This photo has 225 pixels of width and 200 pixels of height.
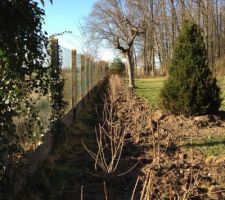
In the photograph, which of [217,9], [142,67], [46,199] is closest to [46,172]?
[46,199]

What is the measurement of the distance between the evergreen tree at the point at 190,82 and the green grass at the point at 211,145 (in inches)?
76.4

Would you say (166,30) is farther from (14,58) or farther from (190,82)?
(14,58)

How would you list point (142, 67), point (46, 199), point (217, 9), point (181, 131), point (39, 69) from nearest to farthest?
point (39, 69)
point (46, 199)
point (181, 131)
point (217, 9)
point (142, 67)

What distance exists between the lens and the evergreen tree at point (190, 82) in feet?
34.7

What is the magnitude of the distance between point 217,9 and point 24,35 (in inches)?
1651

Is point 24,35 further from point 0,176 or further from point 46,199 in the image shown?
point 46,199

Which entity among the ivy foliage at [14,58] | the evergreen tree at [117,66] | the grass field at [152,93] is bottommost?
the grass field at [152,93]

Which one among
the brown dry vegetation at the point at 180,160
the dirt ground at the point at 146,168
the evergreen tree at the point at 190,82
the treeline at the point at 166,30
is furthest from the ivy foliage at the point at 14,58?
the treeline at the point at 166,30

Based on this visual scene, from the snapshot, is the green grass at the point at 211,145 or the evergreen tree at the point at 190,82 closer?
the green grass at the point at 211,145

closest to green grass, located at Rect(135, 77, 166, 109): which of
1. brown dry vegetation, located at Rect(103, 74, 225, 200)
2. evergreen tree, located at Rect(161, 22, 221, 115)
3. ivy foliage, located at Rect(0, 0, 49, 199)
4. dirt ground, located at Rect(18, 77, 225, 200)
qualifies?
evergreen tree, located at Rect(161, 22, 221, 115)

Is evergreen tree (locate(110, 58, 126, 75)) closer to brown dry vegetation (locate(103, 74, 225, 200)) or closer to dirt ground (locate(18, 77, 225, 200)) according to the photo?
brown dry vegetation (locate(103, 74, 225, 200))

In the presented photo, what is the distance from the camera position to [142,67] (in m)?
65.6

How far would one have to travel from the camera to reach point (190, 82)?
35.2 feet

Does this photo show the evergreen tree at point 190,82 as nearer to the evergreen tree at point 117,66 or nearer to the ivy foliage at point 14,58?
the ivy foliage at point 14,58
